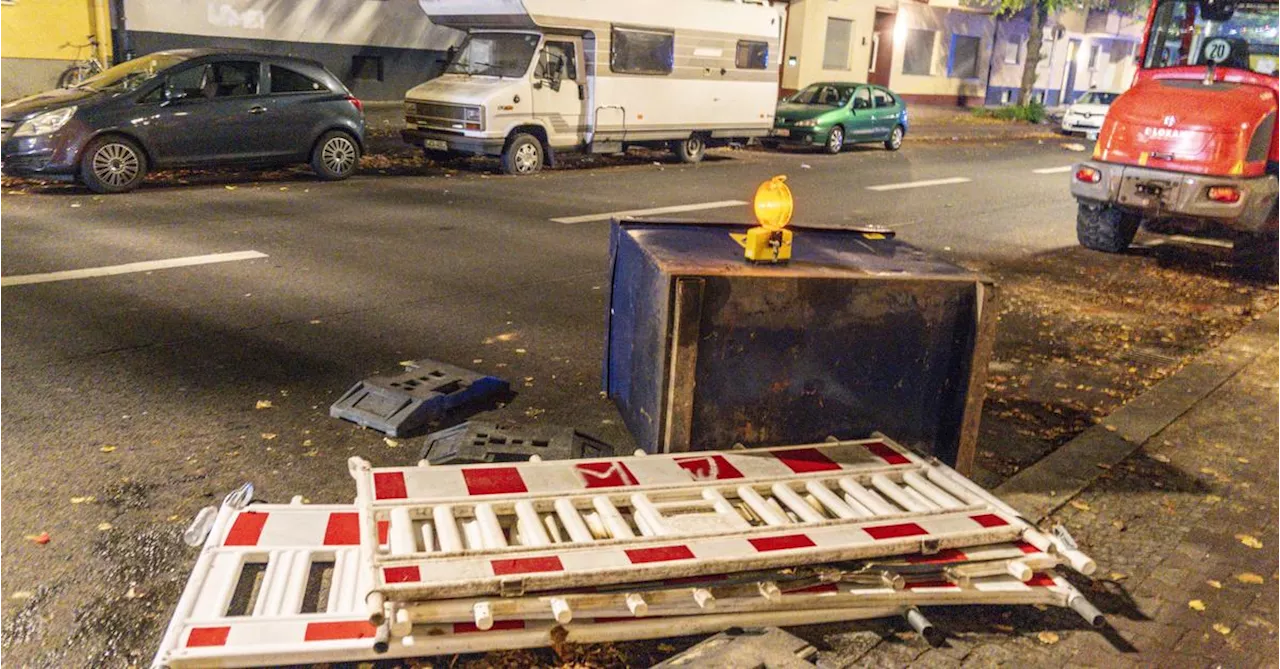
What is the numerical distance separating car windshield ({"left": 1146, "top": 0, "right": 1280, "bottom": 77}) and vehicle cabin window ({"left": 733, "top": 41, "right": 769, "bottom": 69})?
9.04 metres

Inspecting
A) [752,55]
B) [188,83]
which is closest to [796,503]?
[188,83]

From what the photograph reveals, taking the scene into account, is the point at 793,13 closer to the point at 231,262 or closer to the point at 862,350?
the point at 231,262

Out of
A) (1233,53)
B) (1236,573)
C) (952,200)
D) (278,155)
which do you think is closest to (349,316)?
(1236,573)

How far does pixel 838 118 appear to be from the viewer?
21.9 meters

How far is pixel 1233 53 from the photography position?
1029 centimetres

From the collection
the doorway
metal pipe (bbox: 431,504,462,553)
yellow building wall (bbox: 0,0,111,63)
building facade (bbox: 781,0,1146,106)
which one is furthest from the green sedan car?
metal pipe (bbox: 431,504,462,553)

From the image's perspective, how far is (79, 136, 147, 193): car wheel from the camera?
11.7 metres

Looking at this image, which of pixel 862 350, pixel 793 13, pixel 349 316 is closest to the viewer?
pixel 862 350

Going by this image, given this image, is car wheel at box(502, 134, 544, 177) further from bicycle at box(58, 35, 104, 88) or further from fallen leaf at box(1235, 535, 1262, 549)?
fallen leaf at box(1235, 535, 1262, 549)

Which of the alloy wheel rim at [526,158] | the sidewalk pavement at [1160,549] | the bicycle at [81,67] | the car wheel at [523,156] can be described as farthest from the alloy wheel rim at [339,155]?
the sidewalk pavement at [1160,549]

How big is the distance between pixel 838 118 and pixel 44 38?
50.8 ft

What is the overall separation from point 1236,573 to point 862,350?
5.74 feet

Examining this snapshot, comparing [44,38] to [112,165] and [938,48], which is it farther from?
[938,48]

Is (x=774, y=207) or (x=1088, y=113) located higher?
(x=774, y=207)
